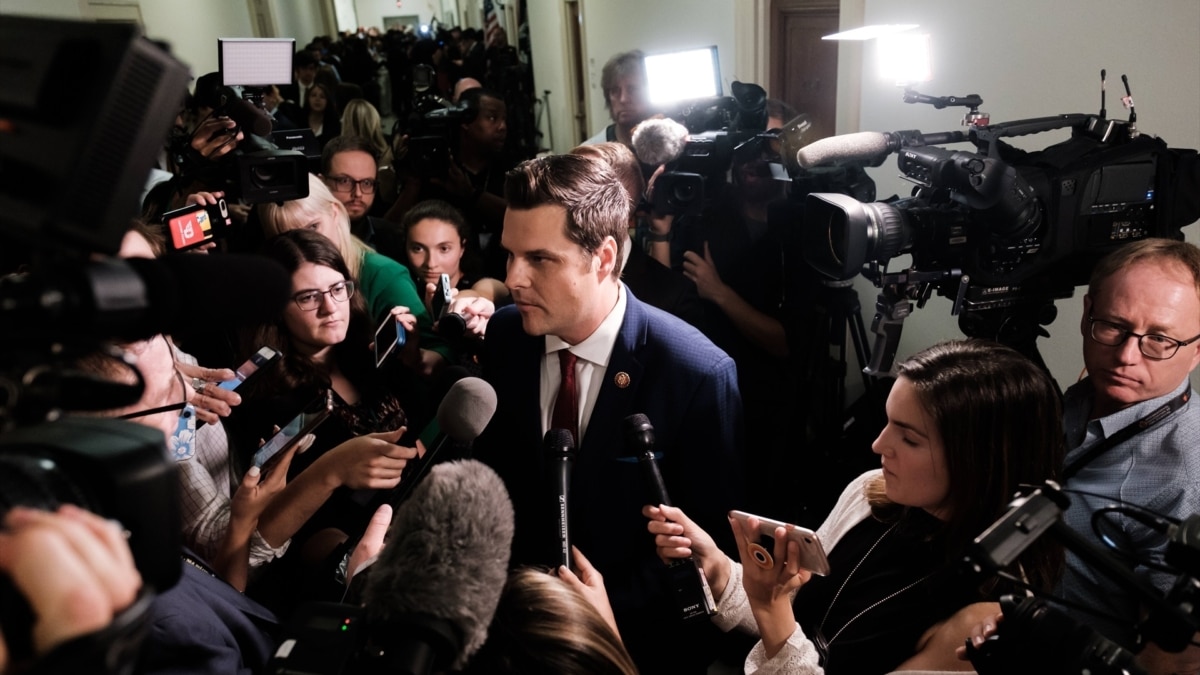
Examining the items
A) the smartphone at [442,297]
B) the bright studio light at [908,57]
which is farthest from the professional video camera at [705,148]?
the smartphone at [442,297]

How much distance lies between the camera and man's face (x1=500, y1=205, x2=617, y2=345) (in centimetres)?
157

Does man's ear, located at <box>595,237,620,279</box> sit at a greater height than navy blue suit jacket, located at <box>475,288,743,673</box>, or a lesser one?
greater

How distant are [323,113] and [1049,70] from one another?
17.4 feet

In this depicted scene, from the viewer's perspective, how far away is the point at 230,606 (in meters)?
1.19

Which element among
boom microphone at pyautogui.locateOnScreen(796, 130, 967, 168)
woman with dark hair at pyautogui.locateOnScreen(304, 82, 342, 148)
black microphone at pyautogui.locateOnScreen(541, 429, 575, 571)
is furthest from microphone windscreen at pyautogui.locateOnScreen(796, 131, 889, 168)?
woman with dark hair at pyautogui.locateOnScreen(304, 82, 342, 148)

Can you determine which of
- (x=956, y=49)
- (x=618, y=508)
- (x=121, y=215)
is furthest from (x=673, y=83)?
(x=121, y=215)

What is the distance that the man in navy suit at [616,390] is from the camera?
1584 millimetres

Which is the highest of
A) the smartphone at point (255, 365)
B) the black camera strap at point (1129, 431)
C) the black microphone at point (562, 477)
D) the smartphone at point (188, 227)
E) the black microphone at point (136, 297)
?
the black microphone at point (136, 297)

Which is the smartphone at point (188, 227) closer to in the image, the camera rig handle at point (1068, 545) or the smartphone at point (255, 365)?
the smartphone at point (255, 365)

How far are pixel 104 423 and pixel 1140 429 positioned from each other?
1.70 meters

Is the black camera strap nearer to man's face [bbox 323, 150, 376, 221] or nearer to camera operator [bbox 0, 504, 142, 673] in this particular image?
camera operator [bbox 0, 504, 142, 673]

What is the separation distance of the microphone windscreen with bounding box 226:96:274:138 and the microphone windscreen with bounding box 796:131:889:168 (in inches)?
54.6

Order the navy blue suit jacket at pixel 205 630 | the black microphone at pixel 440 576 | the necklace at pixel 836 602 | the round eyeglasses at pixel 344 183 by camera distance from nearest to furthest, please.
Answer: the black microphone at pixel 440 576 → the navy blue suit jacket at pixel 205 630 → the necklace at pixel 836 602 → the round eyeglasses at pixel 344 183

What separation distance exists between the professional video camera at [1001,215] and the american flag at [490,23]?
27.8 feet
